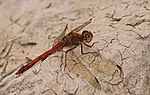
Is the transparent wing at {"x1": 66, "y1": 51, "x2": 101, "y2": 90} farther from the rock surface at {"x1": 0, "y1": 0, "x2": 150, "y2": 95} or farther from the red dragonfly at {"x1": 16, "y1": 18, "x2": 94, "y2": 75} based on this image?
the red dragonfly at {"x1": 16, "y1": 18, "x2": 94, "y2": 75}

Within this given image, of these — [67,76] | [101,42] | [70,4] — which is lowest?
[67,76]

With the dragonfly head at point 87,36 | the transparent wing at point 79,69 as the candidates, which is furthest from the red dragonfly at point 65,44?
the transparent wing at point 79,69

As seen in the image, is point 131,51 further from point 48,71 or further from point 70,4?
point 70,4

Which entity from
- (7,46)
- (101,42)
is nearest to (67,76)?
(101,42)

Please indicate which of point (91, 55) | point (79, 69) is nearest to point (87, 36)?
point (91, 55)

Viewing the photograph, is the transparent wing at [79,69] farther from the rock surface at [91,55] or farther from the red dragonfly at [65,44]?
the red dragonfly at [65,44]

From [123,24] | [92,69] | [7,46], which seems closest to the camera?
[92,69]

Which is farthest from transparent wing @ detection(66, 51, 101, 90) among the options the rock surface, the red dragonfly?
the red dragonfly

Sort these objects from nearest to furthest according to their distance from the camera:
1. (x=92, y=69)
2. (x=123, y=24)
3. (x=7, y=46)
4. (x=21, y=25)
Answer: (x=92, y=69), (x=123, y=24), (x=7, y=46), (x=21, y=25)

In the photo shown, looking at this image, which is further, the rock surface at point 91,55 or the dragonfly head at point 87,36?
the dragonfly head at point 87,36
